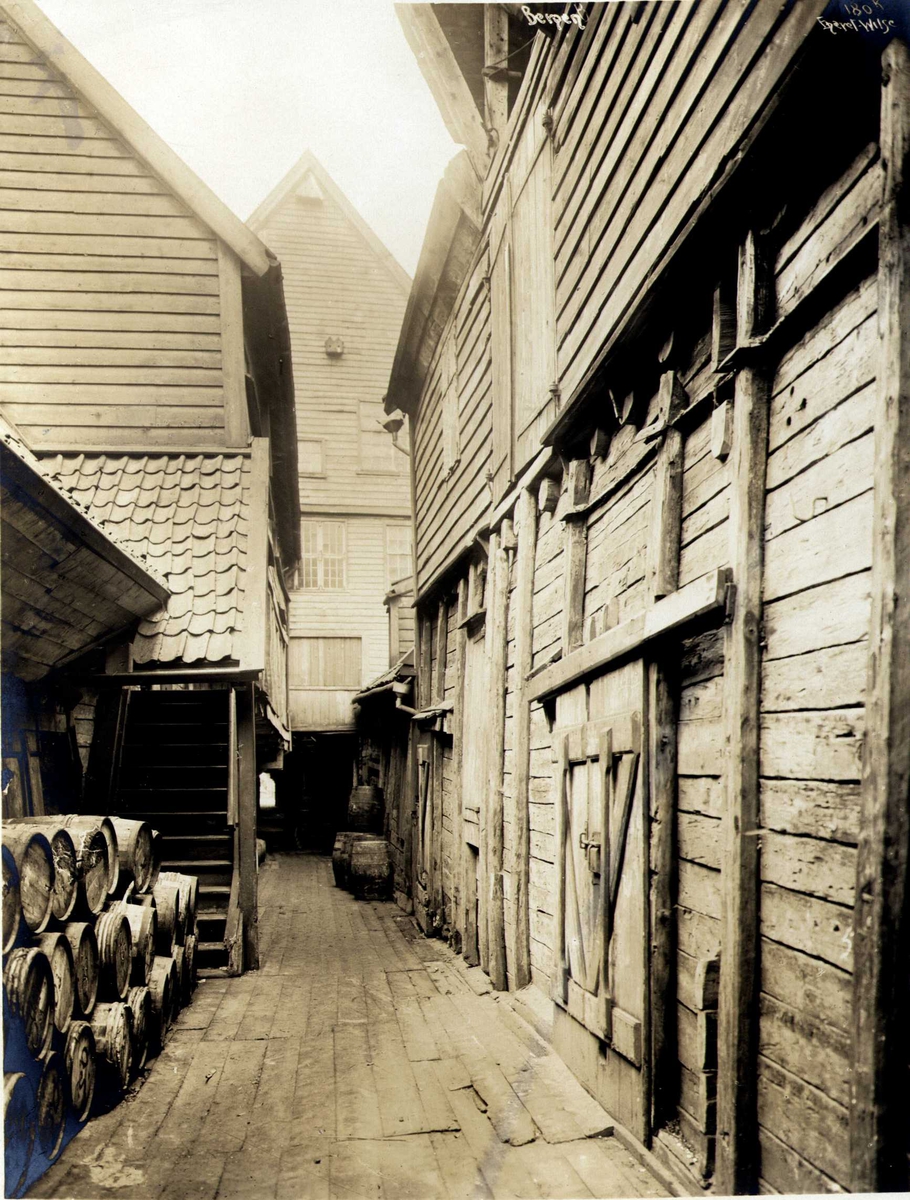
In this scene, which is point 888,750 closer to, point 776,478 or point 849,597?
point 849,597

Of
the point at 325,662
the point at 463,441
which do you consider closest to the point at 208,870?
the point at 463,441

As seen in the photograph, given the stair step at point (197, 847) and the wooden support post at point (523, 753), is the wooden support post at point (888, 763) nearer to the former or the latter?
the wooden support post at point (523, 753)

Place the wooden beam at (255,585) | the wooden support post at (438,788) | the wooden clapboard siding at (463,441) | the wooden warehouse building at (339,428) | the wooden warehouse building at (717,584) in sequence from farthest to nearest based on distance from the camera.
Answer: the wooden warehouse building at (339,428) < the wooden support post at (438,788) < the wooden clapboard siding at (463,441) < the wooden beam at (255,585) < the wooden warehouse building at (717,584)

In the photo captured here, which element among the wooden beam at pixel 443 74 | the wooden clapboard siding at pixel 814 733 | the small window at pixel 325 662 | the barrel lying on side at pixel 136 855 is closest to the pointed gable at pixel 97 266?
the wooden beam at pixel 443 74

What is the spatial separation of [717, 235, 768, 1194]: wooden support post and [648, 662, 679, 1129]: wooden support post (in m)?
0.55

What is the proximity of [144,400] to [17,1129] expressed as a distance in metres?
5.49

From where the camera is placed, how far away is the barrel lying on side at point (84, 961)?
3754 mm

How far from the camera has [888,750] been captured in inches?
79.7

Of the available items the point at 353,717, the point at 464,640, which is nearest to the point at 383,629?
the point at 353,717

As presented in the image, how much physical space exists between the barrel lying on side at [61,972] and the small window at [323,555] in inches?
642

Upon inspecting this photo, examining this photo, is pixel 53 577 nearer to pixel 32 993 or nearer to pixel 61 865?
pixel 61 865

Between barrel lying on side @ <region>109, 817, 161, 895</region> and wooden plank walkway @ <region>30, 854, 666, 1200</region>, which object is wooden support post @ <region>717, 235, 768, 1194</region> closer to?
wooden plank walkway @ <region>30, 854, 666, 1200</region>

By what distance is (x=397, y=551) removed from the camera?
2077 centimetres

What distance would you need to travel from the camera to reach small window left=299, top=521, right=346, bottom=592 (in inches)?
787
